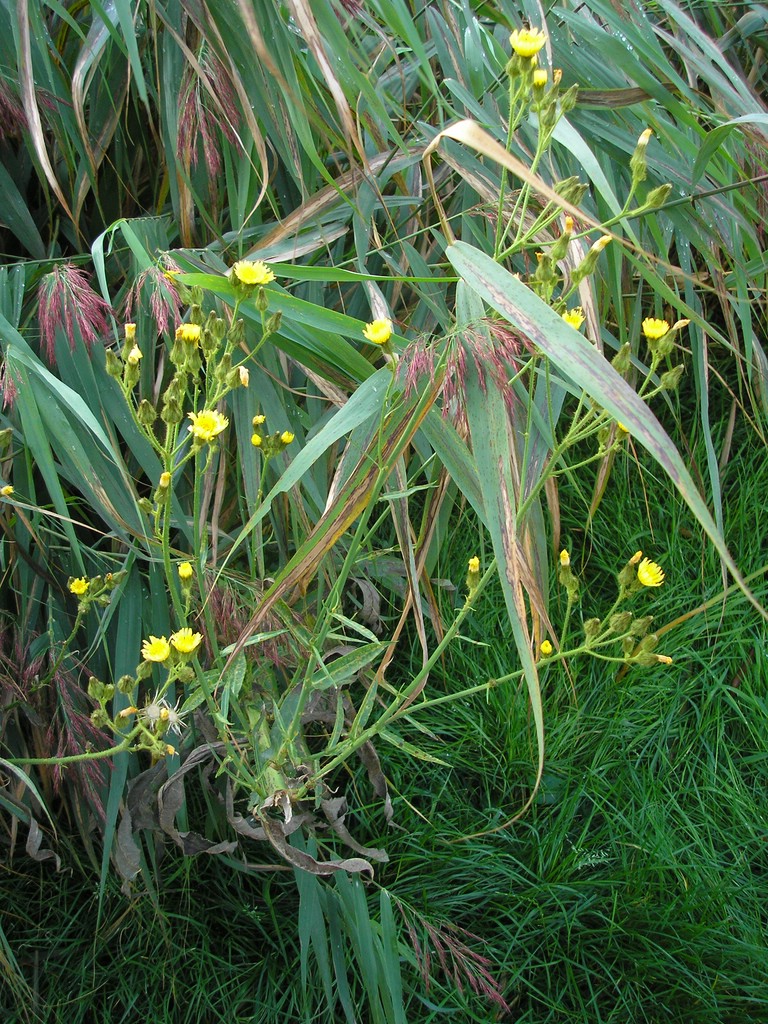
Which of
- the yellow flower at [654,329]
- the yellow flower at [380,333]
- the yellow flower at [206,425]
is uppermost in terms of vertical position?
the yellow flower at [380,333]

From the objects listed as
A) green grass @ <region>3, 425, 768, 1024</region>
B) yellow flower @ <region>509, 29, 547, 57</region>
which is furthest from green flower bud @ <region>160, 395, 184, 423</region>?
green grass @ <region>3, 425, 768, 1024</region>

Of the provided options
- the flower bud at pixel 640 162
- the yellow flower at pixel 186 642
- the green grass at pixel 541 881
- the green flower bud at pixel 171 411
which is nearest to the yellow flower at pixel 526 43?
the flower bud at pixel 640 162

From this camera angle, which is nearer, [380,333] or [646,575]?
[380,333]

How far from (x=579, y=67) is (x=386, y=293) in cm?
31

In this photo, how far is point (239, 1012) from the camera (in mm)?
1115

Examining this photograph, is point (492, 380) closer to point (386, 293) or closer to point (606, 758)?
point (386, 293)

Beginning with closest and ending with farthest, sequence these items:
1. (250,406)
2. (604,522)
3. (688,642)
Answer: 1. (250,406)
2. (688,642)
3. (604,522)

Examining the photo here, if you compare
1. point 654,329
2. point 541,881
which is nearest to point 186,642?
A: point 654,329

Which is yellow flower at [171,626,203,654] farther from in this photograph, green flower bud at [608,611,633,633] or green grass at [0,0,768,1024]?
green flower bud at [608,611,633,633]

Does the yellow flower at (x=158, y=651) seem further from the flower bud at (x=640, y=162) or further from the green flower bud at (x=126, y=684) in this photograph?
the flower bud at (x=640, y=162)

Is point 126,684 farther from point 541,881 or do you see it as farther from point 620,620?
point 541,881

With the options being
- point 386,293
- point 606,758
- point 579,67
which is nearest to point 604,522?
point 606,758

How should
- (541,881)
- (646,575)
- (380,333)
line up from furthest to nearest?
(541,881), (646,575), (380,333)

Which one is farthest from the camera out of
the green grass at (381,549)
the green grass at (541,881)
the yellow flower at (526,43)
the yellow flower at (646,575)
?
the green grass at (541,881)
